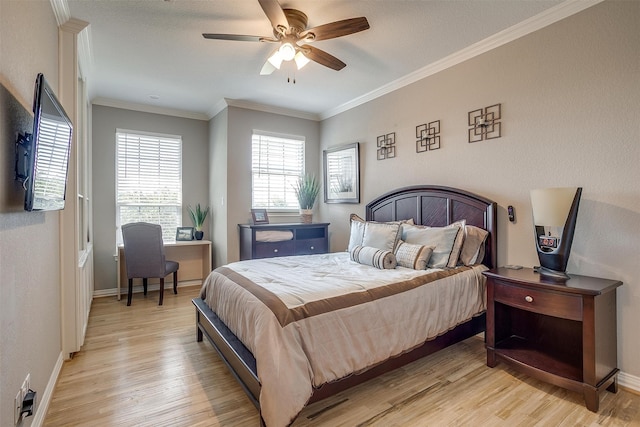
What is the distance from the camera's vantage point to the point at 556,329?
8.06ft

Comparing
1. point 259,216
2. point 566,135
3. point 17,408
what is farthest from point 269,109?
point 17,408

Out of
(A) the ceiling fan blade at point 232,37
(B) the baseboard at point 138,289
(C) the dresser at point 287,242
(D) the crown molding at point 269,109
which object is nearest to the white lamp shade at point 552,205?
(A) the ceiling fan blade at point 232,37

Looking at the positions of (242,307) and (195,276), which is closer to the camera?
(242,307)

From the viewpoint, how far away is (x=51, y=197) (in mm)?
1738

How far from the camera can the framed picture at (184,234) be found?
15.6 ft

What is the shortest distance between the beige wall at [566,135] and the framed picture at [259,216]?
89.6 inches

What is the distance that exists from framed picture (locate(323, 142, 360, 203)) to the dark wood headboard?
1.74 feet

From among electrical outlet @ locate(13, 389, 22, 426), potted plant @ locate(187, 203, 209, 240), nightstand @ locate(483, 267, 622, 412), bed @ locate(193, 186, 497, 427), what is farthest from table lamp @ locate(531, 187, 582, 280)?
potted plant @ locate(187, 203, 209, 240)

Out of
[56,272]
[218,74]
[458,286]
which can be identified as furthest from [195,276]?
[458,286]

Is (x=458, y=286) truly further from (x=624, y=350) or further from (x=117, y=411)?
(x=117, y=411)

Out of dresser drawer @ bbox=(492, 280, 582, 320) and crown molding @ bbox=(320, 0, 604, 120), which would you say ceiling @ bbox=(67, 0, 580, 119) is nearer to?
crown molding @ bbox=(320, 0, 604, 120)

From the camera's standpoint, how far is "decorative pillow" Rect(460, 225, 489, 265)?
9.24 feet

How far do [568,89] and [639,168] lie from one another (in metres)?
0.76

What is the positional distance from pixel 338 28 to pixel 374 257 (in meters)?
1.87
